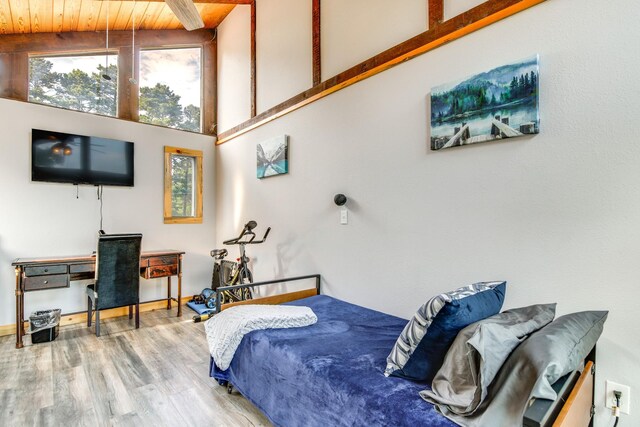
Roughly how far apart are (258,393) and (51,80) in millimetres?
4374

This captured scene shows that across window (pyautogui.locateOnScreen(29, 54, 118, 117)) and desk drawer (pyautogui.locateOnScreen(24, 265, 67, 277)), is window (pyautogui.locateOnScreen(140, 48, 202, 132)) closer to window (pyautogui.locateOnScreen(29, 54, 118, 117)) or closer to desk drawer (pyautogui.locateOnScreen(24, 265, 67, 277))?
window (pyautogui.locateOnScreen(29, 54, 118, 117))

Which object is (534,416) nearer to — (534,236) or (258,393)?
(534,236)

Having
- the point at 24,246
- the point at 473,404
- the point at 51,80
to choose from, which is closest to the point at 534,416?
the point at 473,404

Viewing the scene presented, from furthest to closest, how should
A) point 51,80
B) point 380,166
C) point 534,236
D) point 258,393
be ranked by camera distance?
point 51,80 → point 380,166 → point 258,393 → point 534,236

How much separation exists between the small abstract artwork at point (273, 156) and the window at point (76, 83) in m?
1.94

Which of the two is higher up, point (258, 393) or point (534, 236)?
point (534, 236)

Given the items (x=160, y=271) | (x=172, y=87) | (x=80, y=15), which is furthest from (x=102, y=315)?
(x=80, y=15)

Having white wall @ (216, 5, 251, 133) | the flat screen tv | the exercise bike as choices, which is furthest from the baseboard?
white wall @ (216, 5, 251, 133)

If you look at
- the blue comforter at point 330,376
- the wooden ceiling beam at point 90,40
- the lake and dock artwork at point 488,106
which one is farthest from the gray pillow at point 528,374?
the wooden ceiling beam at point 90,40

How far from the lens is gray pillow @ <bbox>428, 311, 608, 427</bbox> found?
3.17 ft

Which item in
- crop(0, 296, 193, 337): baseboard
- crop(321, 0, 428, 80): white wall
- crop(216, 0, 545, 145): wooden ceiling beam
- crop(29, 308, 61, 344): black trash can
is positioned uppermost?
crop(321, 0, 428, 80): white wall

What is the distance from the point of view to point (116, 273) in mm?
3383

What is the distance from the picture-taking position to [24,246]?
11.5ft

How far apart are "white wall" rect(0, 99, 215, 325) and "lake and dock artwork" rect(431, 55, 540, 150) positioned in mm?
3828
